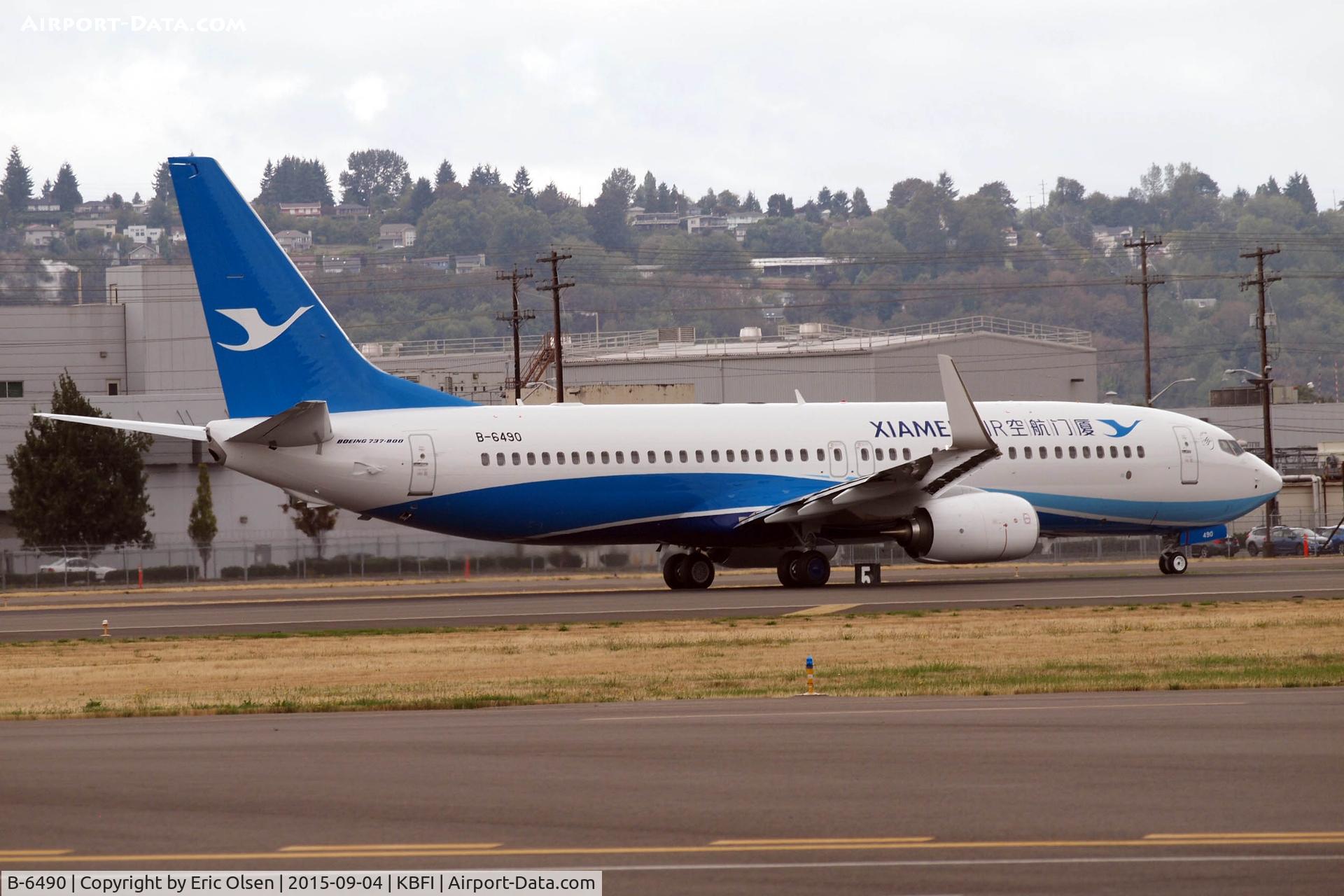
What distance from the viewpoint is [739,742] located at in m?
14.4

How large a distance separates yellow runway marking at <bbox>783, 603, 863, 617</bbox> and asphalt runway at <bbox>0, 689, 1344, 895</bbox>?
1265cm

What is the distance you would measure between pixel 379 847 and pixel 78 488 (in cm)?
6151

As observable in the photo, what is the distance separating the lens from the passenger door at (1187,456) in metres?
40.8

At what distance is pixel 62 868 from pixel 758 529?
1109 inches

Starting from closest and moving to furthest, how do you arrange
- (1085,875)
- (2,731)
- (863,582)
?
(1085,875), (2,731), (863,582)

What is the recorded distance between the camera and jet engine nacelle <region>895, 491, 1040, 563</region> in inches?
1436

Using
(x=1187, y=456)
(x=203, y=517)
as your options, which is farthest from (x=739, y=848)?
(x=203, y=517)

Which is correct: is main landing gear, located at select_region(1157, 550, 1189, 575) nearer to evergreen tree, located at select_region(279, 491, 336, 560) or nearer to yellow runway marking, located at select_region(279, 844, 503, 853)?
yellow runway marking, located at select_region(279, 844, 503, 853)

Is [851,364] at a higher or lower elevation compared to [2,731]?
higher

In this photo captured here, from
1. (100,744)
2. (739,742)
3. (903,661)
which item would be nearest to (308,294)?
(903,661)

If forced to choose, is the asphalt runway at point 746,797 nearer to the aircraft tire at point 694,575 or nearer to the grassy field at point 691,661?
the grassy field at point 691,661

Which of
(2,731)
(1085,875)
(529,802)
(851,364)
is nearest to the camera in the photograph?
(1085,875)

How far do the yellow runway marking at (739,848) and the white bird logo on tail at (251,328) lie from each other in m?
25.1

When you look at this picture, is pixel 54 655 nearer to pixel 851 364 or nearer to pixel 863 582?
pixel 863 582
